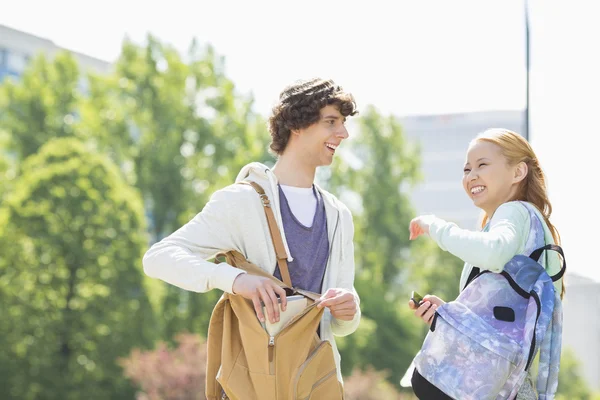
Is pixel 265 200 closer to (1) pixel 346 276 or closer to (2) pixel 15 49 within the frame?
(1) pixel 346 276

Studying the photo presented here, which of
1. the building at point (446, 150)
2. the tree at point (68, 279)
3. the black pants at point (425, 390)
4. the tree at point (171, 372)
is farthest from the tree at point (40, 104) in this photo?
the building at point (446, 150)

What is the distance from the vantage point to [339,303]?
9.93 feet

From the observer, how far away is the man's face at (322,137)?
132 inches

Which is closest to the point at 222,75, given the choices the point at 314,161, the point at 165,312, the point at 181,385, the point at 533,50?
the point at 165,312

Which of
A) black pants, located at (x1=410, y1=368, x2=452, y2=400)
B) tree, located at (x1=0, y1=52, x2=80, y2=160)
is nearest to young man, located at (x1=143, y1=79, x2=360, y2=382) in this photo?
black pants, located at (x1=410, y1=368, x2=452, y2=400)

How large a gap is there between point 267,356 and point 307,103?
91 cm

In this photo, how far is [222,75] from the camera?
24750 mm

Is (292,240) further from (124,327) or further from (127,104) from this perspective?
(127,104)

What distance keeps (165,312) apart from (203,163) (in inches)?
160

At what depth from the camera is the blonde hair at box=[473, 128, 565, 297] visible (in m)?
3.06

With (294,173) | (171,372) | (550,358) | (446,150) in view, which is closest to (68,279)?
(171,372)

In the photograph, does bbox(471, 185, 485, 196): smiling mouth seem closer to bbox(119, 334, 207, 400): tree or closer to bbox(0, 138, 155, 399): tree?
bbox(119, 334, 207, 400): tree

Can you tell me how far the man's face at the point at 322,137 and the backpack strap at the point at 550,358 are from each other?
956 mm

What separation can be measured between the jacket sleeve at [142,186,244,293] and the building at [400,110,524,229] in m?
83.7
